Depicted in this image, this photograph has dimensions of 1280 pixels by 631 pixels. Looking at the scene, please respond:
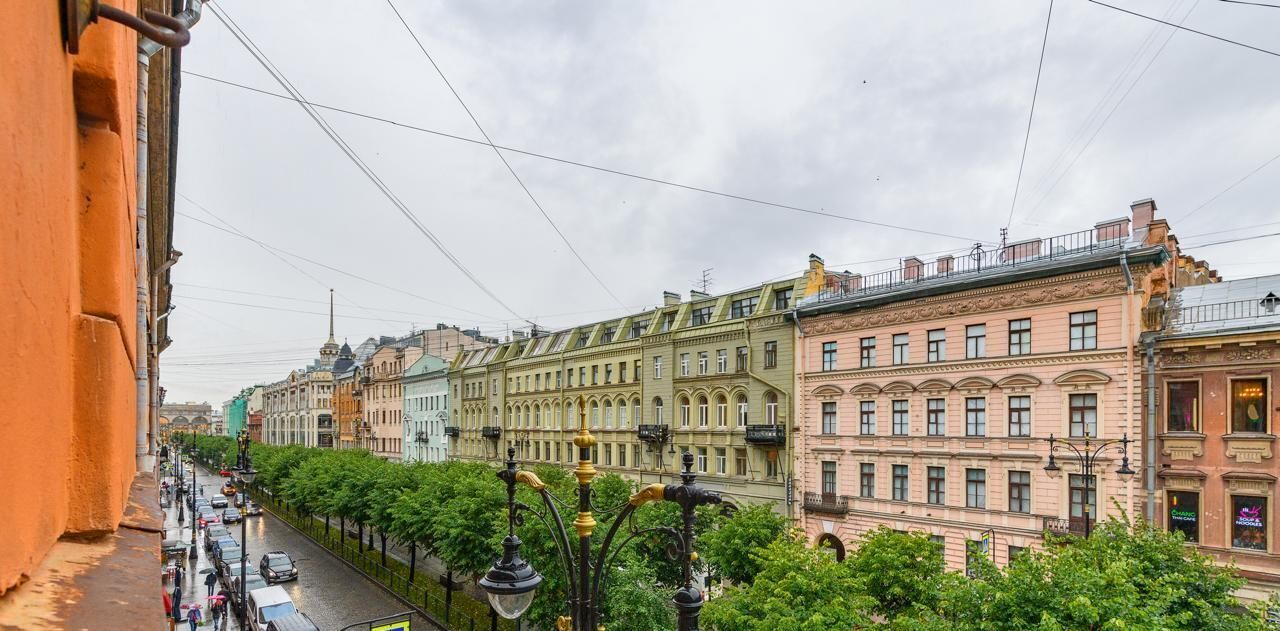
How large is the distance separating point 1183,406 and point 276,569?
38714 mm

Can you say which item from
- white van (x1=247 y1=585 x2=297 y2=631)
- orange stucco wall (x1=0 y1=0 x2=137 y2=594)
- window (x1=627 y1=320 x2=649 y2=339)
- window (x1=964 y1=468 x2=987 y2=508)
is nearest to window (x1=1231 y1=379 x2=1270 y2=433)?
window (x1=964 y1=468 x2=987 y2=508)

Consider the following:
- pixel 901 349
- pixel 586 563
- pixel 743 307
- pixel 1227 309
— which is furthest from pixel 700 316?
pixel 586 563

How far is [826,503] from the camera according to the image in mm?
29438

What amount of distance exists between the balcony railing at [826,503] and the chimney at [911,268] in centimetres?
1025

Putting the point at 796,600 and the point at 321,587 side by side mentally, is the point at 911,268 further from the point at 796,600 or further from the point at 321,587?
the point at 321,587

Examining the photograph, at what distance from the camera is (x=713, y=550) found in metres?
22.8

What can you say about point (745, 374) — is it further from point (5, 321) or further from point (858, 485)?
point (5, 321)

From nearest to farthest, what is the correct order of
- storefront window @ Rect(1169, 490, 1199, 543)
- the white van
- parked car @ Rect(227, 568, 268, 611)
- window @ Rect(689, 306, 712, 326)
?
1. storefront window @ Rect(1169, 490, 1199, 543)
2. the white van
3. parked car @ Rect(227, 568, 268, 611)
4. window @ Rect(689, 306, 712, 326)

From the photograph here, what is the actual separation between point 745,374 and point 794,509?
697 centimetres

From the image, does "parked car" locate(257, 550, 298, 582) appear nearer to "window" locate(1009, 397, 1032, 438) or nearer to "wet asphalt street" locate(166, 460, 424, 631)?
"wet asphalt street" locate(166, 460, 424, 631)

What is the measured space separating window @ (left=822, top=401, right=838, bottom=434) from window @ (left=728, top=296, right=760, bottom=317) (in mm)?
6541

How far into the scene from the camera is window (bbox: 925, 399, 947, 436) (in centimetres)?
2639

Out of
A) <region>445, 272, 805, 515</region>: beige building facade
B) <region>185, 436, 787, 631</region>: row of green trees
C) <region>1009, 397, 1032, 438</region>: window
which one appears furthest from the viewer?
<region>445, 272, 805, 515</region>: beige building facade

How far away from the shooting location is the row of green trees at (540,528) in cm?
1834
